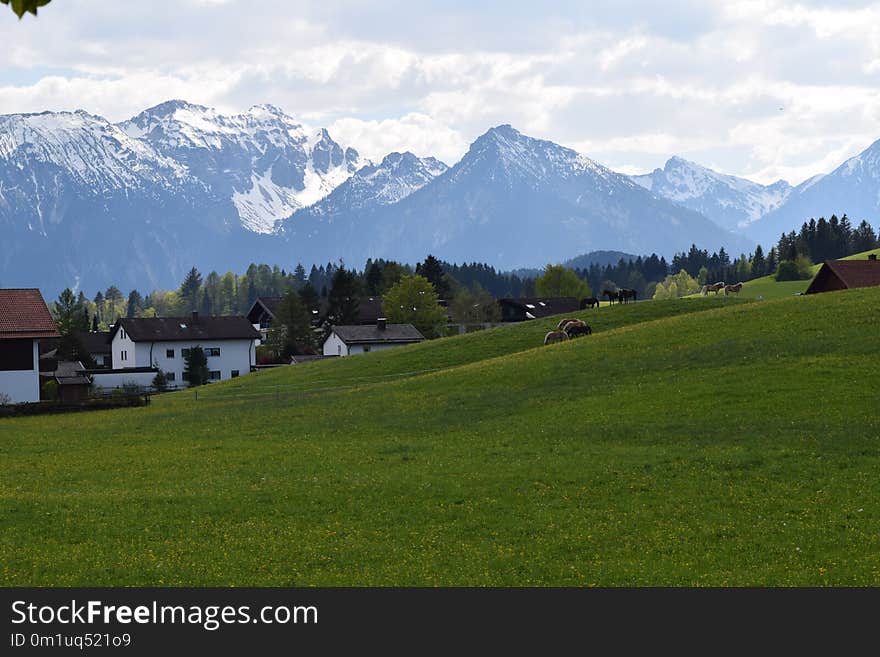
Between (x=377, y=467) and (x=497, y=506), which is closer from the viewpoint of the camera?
(x=497, y=506)

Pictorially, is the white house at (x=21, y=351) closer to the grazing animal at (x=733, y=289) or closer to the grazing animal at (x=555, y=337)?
the grazing animal at (x=555, y=337)

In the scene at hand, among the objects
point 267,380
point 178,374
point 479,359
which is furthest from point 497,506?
point 178,374

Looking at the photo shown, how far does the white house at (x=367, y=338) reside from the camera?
131m

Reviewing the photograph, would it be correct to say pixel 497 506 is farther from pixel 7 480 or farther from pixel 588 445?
pixel 7 480

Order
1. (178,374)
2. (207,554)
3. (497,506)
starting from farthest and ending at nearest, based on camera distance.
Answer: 1. (178,374)
2. (497,506)
3. (207,554)

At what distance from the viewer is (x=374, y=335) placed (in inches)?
5261

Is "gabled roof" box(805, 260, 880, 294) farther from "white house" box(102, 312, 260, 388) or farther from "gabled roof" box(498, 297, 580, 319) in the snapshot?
"gabled roof" box(498, 297, 580, 319)

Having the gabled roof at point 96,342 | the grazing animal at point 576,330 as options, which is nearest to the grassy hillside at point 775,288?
the grazing animal at point 576,330

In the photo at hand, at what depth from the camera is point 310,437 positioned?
4472 centimetres

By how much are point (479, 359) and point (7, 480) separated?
149 feet

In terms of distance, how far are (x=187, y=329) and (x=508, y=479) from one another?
370ft

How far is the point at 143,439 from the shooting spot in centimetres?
4738

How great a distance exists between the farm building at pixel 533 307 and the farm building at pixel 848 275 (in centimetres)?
8921

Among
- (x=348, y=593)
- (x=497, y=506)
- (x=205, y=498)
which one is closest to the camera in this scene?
(x=348, y=593)
